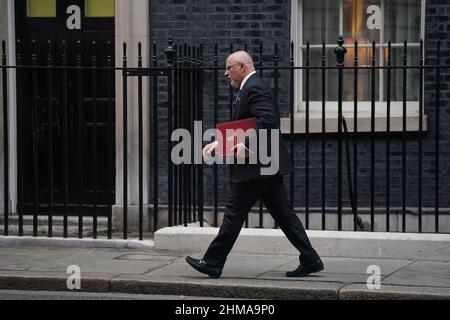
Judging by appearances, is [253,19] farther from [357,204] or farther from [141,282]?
[141,282]

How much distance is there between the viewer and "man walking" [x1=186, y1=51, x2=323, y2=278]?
9.33 metres

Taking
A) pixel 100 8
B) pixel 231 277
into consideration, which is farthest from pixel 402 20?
pixel 231 277

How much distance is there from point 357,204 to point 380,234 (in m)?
1.45

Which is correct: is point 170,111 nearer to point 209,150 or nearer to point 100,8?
point 209,150

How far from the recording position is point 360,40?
12570mm

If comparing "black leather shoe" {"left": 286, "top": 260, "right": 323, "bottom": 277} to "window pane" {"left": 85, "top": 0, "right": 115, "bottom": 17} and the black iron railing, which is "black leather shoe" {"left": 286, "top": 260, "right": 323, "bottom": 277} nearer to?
the black iron railing

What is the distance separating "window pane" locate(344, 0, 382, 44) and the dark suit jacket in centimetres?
345

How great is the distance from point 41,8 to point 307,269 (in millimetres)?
5366

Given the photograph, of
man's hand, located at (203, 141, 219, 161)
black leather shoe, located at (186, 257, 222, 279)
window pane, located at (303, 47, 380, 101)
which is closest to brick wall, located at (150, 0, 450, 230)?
window pane, located at (303, 47, 380, 101)

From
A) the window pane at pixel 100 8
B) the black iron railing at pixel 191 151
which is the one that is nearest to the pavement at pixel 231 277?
the black iron railing at pixel 191 151

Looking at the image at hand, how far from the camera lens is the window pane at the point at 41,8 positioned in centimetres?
1312

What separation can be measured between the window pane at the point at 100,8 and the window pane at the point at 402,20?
10.2 ft

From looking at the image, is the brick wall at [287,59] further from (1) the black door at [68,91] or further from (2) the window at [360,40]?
(1) the black door at [68,91]
